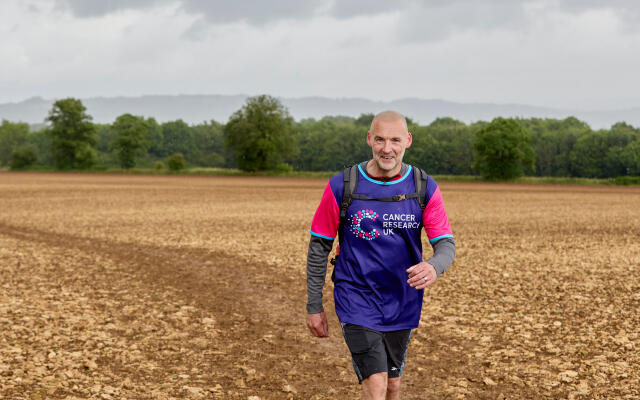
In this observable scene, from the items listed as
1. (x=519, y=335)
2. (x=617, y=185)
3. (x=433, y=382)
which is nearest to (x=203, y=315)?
(x=433, y=382)

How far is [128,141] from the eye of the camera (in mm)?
106938

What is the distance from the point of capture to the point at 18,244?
17.8 meters

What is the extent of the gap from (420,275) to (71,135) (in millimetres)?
110261

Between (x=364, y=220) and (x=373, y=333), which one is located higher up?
(x=364, y=220)

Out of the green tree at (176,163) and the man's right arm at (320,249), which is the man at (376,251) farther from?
the green tree at (176,163)

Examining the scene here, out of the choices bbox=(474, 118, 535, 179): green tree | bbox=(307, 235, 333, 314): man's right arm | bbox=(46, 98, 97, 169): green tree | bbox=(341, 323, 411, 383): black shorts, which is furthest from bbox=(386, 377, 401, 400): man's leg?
bbox=(46, 98, 97, 169): green tree

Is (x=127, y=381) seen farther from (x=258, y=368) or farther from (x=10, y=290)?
(x=10, y=290)

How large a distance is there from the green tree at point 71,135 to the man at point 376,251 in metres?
105

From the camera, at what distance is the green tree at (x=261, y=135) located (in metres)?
88.4

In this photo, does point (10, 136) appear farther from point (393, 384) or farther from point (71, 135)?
point (393, 384)

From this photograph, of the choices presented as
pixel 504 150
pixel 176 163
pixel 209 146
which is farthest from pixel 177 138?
pixel 504 150

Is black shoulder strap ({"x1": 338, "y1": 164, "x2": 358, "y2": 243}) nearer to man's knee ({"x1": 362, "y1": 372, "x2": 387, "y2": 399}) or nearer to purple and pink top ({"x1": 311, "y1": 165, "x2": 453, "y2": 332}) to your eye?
purple and pink top ({"x1": 311, "y1": 165, "x2": 453, "y2": 332})

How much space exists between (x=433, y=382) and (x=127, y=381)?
3505 mm

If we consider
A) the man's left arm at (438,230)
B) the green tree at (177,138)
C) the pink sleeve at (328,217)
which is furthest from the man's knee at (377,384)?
the green tree at (177,138)
